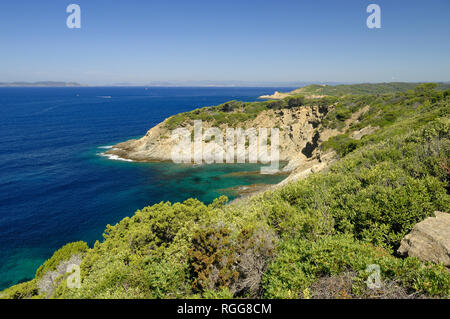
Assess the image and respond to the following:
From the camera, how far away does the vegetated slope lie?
876cm

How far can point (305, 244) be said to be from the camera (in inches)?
419

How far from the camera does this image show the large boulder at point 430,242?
9.16 m

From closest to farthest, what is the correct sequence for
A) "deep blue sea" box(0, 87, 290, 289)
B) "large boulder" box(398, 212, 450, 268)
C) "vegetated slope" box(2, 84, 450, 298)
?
"vegetated slope" box(2, 84, 450, 298) → "large boulder" box(398, 212, 450, 268) → "deep blue sea" box(0, 87, 290, 289)

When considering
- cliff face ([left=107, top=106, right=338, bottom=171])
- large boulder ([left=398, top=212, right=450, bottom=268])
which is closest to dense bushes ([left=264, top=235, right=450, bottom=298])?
large boulder ([left=398, top=212, right=450, bottom=268])

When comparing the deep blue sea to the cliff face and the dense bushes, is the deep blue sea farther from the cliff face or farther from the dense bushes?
the dense bushes

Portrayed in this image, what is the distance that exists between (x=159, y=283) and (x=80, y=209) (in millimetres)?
31002

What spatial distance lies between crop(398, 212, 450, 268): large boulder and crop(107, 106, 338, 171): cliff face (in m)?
47.3

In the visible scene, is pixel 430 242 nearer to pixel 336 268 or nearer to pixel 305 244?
pixel 336 268

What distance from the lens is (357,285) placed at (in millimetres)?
8305
